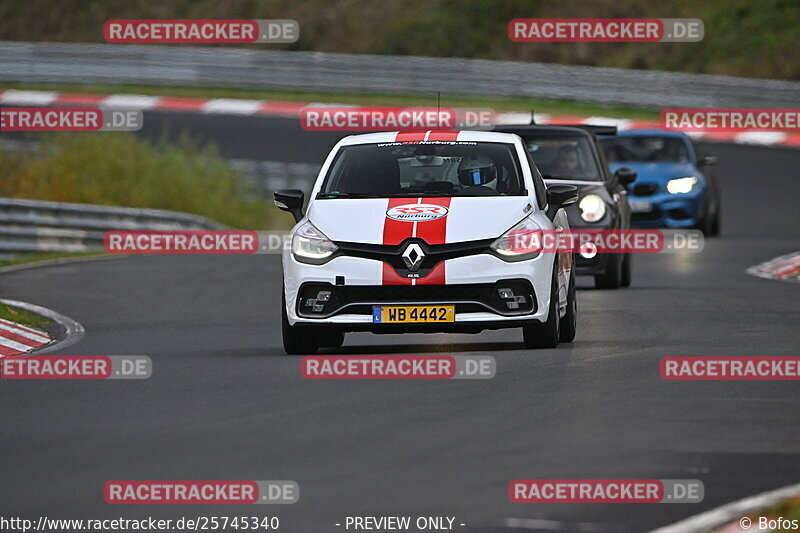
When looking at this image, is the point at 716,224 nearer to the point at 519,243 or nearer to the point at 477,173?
the point at 477,173

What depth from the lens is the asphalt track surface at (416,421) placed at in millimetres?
7570

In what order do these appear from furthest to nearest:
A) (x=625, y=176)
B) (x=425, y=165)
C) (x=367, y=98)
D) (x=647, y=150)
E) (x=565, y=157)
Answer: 1. (x=367, y=98)
2. (x=647, y=150)
3. (x=625, y=176)
4. (x=565, y=157)
5. (x=425, y=165)

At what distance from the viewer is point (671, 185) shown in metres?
24.4

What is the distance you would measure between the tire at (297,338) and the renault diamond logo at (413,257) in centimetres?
94

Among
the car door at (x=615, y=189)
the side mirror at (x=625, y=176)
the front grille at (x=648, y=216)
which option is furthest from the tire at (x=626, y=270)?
the front grille at (x=648, y=216)

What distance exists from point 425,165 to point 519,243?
5.04 feet

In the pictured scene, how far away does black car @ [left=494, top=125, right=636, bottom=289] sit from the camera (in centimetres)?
1781

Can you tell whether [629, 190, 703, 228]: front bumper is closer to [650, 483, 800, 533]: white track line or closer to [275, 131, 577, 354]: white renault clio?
[275, 131, 577, 354]: white renault clio

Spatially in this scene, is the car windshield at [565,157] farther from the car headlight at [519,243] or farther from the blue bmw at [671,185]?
the car headlight at [519,243]

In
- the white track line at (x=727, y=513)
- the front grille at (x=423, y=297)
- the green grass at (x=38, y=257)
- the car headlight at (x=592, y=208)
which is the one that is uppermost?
the green grass at (x=38, y=257)

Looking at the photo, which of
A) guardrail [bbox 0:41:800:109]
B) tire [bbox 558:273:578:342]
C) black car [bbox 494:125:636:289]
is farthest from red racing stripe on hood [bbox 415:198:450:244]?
guardrail [bbox 0:41:800:109]

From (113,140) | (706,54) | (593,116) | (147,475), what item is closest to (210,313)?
(147,475)

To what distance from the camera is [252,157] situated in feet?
112

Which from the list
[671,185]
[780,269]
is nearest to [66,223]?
[671,185]
